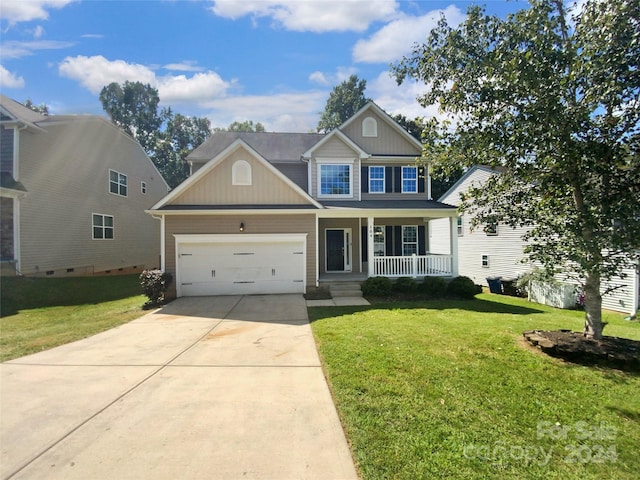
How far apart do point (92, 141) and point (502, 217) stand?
63.7 feet

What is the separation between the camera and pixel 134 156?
20891 mm

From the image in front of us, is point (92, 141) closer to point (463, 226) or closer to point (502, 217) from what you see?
point (502, 217)

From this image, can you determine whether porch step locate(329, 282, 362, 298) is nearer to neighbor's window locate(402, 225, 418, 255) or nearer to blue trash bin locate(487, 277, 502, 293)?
neighbor's window locate(402, 225, 418, 255)

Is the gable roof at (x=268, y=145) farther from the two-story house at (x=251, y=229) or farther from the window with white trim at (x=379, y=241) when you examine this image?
the window with white trim at (x=379, y=241)

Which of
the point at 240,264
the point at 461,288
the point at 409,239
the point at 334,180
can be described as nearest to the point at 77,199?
the point at 240,264

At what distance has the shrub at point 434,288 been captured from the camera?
11.7m

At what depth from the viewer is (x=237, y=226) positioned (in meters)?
11.8

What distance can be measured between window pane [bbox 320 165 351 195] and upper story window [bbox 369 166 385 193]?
1017 millimetres

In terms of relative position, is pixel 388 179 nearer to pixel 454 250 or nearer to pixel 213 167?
pixel 454 250

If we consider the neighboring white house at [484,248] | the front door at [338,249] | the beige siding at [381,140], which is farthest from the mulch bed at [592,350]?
the beige siding at [381,140]

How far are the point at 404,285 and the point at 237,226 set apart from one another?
20.4 ft

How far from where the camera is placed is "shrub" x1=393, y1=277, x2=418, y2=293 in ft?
38.3

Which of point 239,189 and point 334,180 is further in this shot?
point 334,180

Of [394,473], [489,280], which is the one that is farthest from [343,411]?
[489,280]
